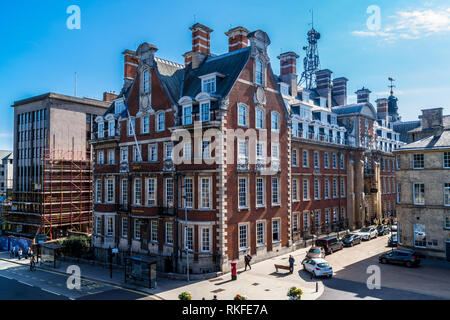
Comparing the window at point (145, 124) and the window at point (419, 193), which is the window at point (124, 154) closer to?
the window at point (145, 124)

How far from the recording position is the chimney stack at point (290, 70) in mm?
48656

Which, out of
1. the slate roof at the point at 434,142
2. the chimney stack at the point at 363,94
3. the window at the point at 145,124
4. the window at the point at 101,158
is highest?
the chimney stack at the point at 363,94

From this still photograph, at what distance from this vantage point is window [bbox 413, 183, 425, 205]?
118 ft

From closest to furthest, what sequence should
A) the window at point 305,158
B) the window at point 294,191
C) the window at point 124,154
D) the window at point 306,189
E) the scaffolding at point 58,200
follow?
the window at point 124,154 → the window at point 294,191 → the window at point 306,189 → the window at point 305,158 → the scaffolding at point 58,200

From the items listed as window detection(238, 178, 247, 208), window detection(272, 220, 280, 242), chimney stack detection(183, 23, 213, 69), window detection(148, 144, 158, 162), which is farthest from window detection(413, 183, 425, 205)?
window detection(148, 144, 158, 162)

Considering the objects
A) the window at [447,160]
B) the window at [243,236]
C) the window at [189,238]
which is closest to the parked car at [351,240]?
the window at [447,160]

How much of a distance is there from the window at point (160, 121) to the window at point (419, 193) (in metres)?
26.7

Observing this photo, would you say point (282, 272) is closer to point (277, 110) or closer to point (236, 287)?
point (236, 287)

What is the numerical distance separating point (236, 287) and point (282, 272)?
5.66 metres

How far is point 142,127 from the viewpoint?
37531 mm

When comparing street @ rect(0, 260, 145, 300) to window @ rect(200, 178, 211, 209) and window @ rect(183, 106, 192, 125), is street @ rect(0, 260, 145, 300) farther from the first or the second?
window @ rect(183, 106, 192, 125)
